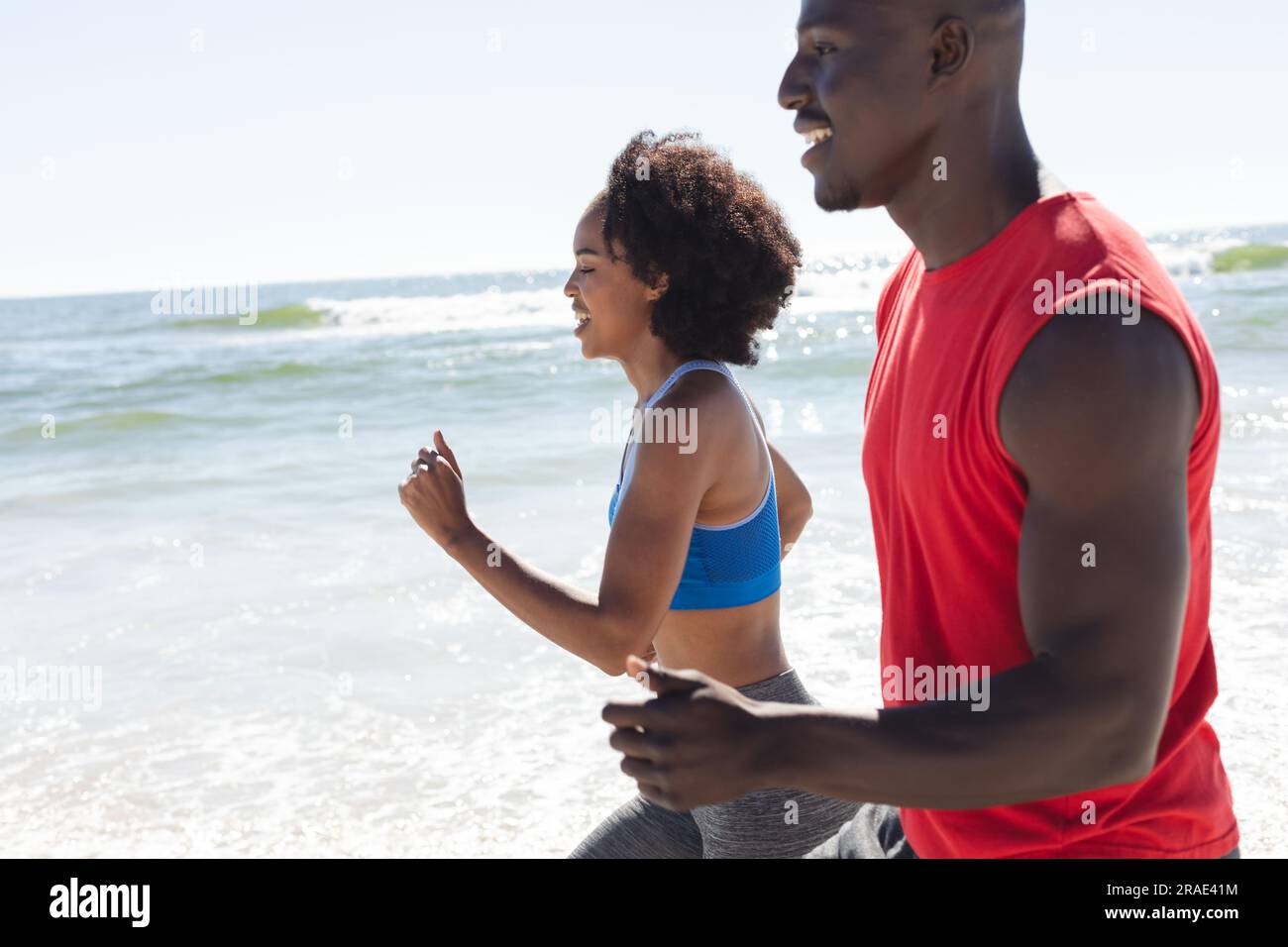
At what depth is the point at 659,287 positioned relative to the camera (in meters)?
2.59

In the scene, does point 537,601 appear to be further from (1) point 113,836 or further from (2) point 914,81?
(1) point 113,836

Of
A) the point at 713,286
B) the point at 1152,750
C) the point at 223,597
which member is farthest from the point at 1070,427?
the point at 223,597

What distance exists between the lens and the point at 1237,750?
408cm

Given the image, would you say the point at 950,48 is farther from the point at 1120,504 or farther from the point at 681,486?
the point at 681,486

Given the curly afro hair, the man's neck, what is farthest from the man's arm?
the curly afro hair

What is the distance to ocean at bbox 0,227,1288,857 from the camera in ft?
13.5

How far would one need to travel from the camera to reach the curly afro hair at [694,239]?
101 inches

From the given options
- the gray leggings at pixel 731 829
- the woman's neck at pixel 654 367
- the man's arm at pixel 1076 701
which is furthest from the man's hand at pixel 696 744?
the woman's neck at pixel 654 367

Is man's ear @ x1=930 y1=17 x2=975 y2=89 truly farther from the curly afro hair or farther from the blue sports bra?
the curly afro hair

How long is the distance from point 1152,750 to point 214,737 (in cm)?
426

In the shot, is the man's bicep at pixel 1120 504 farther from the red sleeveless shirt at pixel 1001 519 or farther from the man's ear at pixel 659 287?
the man's ear at pixel 659 287

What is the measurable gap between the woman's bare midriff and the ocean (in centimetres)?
162

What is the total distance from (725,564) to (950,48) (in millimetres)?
1258

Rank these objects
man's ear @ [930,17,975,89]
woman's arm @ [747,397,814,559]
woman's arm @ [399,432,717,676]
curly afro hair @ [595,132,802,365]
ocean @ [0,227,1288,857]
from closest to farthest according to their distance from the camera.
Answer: man's ear @ [930,17,975,89]
woman's arm @ [399,432,717,676]
curly afro hair @ [595,132,802,365]
woman's arm @ [747,397,814,559]
ocean @ [0,227,1288,857]
